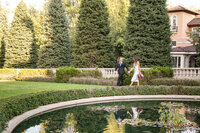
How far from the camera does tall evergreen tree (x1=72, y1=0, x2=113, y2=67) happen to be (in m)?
28.0

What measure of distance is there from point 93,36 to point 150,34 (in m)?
6.62

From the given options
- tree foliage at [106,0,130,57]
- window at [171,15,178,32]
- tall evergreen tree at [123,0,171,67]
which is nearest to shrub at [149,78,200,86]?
→ tall evergreen tree at [123,0,171,67]

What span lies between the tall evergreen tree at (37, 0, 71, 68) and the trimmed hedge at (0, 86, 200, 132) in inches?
756

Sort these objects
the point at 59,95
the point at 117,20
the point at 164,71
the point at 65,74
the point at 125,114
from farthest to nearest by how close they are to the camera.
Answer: the point at 117,20 < the point at 65,74 < the point at 164,71 < the point at 59,95 < the point at 125,114

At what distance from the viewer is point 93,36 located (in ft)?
92.6

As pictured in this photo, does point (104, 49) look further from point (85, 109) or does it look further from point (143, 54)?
point (85, 109)

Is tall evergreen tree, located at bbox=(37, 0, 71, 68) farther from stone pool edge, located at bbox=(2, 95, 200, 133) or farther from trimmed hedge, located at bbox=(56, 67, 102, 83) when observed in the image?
stone pool edge, located at bbox=(2, 95, 200, 133)

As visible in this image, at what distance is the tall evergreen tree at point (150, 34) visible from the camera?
25688 millimetres

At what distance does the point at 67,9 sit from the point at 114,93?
31438 mm

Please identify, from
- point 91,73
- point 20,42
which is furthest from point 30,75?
point 20,42

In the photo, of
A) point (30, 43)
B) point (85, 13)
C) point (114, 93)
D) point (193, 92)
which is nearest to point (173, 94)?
point (193, 92)

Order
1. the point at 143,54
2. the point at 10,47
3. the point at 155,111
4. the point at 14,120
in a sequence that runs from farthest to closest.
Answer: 1. the point at 10,47
2. the point at 143,54
3. the point at 155,111
4. the point at 14,120

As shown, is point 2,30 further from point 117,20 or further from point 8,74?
point 117,20

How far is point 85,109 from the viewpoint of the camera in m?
11.0
